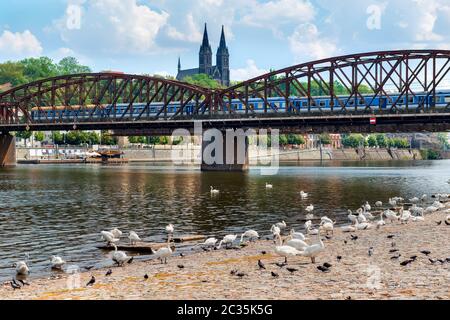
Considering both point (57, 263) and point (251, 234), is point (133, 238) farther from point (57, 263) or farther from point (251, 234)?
point (57, 263)

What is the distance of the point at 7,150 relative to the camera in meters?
176

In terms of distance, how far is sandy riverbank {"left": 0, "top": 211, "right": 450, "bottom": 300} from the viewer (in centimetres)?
2038

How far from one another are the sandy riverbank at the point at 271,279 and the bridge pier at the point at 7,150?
152 metres

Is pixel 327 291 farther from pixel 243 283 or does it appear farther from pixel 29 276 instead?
pixel 29 276

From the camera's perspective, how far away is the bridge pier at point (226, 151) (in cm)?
14438

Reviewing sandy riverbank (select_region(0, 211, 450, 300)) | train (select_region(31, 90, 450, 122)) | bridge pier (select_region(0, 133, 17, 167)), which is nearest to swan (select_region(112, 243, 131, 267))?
sandy riverbank (select_region(0, 211, 450, 300))

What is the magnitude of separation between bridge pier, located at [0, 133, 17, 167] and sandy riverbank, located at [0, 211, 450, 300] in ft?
500

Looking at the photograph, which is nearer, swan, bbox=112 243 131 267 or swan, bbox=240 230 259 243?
swan, bbox=112 243 131 267

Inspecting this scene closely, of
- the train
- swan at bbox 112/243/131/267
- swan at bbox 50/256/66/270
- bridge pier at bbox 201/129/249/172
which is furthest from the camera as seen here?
bridge pier at bbox 201/129/249/172

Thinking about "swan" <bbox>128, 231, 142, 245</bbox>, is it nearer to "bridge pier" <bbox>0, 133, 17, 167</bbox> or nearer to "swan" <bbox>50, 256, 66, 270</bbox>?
"swan" <bbox>50, 256, 66, 270</bbox>

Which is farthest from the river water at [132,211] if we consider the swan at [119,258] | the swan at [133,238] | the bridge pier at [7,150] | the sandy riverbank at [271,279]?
the bridge pier at [7,150]

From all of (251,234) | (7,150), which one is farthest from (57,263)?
(7,150)

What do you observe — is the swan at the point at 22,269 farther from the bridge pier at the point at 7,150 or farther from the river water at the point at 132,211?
the bridge pier at the point at 7,150

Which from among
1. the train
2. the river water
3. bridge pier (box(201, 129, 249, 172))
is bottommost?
the river water
